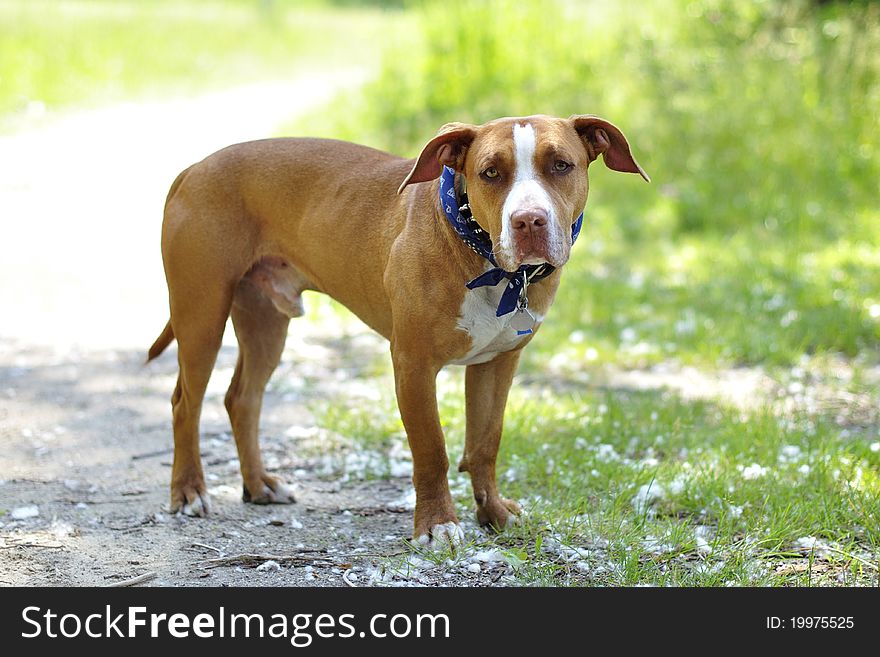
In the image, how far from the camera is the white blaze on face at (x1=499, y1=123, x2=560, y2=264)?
3.43 m

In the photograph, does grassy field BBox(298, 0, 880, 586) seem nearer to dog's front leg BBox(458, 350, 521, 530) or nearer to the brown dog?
dog's front leg BBox(458, 350, 521, 530)

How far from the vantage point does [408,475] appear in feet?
16.0

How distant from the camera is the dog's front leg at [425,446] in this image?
387 centimetres

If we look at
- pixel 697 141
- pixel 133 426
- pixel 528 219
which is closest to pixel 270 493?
pixel 133 426

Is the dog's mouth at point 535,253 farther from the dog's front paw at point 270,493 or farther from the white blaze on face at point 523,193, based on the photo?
the dog's front paw at point 270,493

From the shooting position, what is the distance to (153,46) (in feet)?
54.1

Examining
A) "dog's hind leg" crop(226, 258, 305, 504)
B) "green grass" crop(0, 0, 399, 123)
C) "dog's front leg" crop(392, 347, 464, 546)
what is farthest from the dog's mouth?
"green grass" crop(0, 0, 399, 123)

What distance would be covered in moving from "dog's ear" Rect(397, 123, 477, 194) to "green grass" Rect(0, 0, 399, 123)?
10.1 meters

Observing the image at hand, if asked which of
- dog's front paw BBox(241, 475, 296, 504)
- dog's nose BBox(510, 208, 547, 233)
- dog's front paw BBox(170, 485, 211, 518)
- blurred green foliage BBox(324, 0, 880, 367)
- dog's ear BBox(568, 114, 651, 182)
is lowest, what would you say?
dog's front paw BBox(170, 485, 211, 518)

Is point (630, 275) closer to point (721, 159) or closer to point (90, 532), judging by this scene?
point (721, 159)

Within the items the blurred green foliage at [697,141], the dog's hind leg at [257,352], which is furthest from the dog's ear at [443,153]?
the blurred green foliage at [697,141]

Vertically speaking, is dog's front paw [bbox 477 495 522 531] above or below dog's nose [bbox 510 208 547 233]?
below

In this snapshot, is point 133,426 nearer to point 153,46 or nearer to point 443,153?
point 443,153

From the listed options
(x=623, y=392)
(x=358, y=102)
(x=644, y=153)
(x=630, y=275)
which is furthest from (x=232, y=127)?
(x=623, y=392)
